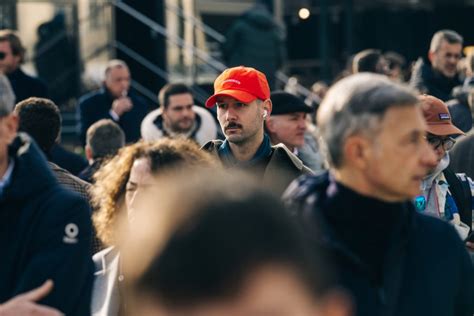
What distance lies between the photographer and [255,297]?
171 cm

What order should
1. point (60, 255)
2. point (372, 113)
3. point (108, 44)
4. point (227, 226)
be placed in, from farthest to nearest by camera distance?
point (108, 44) < point (60, 255) < point (372, 113) < point (227, 226)

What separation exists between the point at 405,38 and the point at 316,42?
2.05 metres

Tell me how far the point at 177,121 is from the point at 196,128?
0.80 ft

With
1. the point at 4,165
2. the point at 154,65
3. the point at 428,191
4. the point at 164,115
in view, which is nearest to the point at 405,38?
the point at 154,65

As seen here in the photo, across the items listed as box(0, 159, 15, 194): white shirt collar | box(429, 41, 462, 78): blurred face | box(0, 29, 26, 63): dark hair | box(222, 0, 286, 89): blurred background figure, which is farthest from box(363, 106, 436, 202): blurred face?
box(222, 0, 286, 89): blurred background figure

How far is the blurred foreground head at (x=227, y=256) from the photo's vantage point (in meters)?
1.71

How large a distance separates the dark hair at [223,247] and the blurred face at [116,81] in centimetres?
1017

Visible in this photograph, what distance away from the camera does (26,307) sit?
386 centimetres

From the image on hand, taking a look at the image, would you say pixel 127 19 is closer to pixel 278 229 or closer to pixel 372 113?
pixel 372 113

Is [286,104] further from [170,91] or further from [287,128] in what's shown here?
[170,91]

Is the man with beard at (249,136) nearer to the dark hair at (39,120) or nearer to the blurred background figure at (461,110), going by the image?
the dark hair at (39,120)

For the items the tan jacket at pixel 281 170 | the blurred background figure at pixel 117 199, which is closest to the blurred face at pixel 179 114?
the tan jacket at pixel 281 170

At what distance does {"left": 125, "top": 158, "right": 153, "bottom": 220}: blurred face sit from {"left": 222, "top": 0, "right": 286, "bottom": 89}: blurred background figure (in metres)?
9.50

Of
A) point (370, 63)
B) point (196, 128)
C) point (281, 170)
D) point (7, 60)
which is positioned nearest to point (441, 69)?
point (370, 63)
